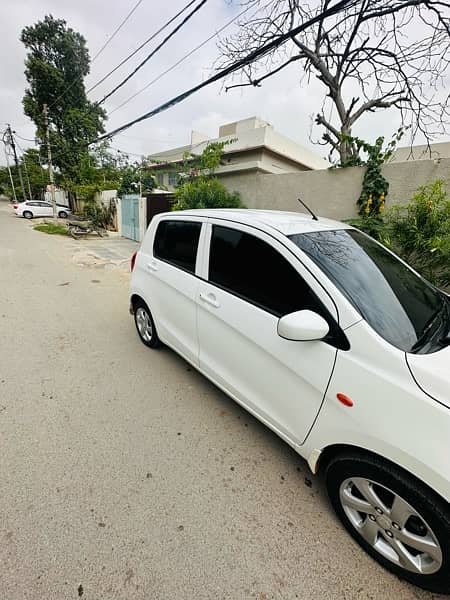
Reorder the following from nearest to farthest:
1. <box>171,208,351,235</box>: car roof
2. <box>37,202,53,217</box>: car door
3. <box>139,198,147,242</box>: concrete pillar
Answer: <box>171,208,351,235</box>: car roof, <box>139,198,147,242</box>: concrete pillar, <box>37,202,53,217</box>: car door

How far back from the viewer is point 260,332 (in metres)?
1.66

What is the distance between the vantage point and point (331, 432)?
136 centimetres

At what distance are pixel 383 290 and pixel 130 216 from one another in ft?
37.6

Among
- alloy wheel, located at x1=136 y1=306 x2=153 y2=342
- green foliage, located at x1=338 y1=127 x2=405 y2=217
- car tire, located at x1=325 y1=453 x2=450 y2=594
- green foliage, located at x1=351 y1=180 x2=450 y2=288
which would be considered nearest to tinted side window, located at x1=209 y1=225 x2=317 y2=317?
car tire, located at x1=325 y1=453 x2=450 y2=594

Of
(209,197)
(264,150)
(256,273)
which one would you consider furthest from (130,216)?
(256,273)

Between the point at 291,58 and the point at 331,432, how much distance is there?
844 centimetres

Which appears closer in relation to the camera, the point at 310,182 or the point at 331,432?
the point at 331,432

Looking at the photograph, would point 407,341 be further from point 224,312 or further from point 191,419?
point 191,419

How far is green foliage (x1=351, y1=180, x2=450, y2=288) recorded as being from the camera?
3.23 metres

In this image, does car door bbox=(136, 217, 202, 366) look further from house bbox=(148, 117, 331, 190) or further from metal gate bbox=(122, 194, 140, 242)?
metal gate bbox=(122, 194, 140, 242)

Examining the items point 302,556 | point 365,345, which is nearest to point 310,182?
point 365,345

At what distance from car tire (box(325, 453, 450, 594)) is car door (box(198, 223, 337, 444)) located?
0.30 metres

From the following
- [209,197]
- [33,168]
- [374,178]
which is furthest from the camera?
[33,168]

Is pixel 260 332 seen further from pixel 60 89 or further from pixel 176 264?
pixel 60 89
